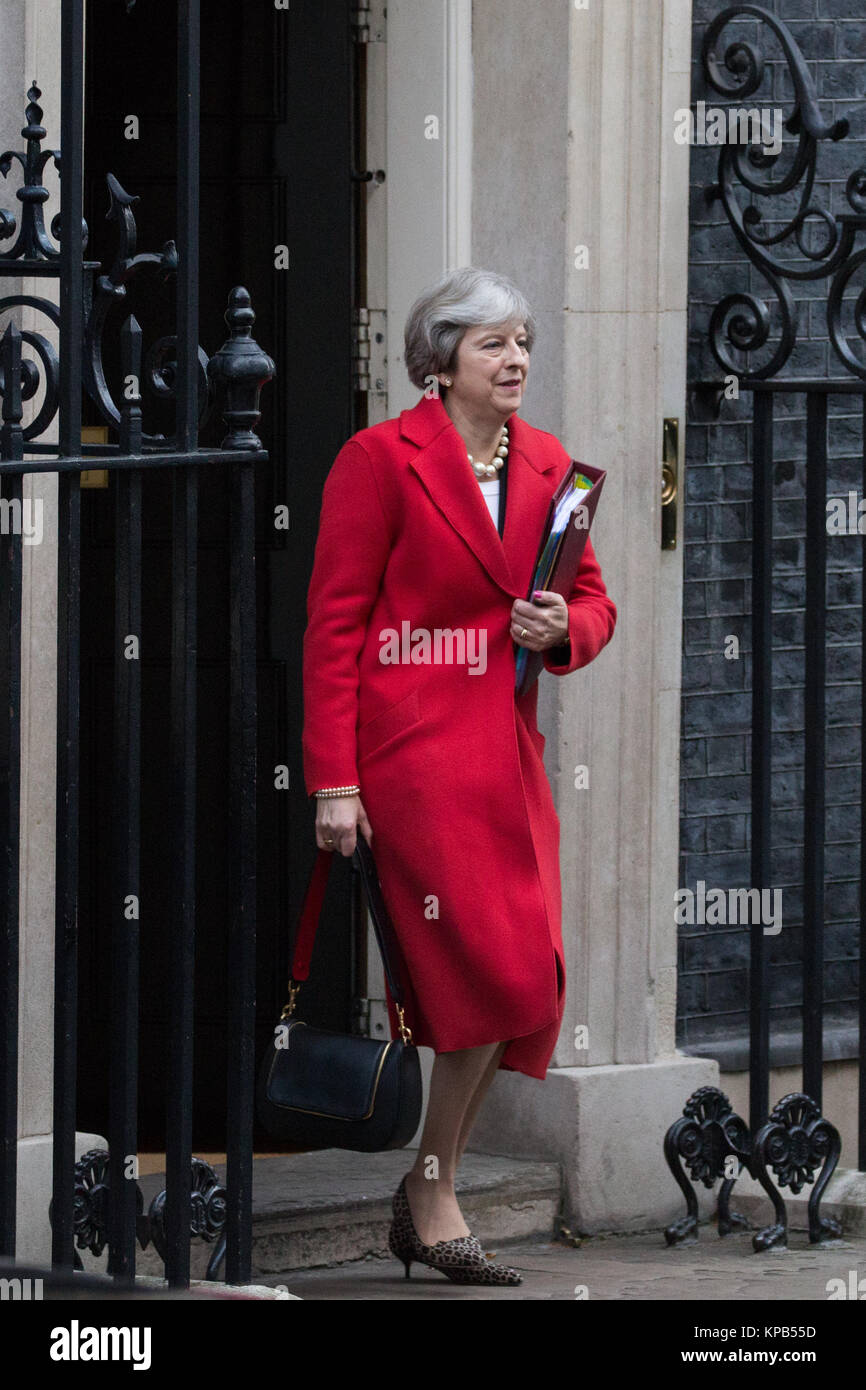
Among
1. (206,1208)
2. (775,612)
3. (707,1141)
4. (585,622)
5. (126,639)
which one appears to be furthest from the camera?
(775,612)

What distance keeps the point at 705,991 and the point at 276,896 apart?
1.11 meters

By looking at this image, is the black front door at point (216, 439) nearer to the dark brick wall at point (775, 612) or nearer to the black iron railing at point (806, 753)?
the dark brick wall at point (775, 612)

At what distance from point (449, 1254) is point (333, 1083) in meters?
0.53

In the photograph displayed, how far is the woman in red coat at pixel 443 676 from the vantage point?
4.38 metres

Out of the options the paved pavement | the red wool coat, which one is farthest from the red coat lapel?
the paved pavement

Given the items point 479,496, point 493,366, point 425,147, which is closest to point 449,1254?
point 479,496

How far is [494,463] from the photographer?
179 inches

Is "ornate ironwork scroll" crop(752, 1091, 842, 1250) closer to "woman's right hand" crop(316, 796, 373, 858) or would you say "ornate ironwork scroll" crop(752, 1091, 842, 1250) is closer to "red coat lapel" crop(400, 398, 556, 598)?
"woman's right hand" crop(316, 796, 373, 858)

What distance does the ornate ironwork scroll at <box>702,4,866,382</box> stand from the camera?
16.6 feet

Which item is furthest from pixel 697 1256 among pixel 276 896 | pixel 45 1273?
pixel 45 1273

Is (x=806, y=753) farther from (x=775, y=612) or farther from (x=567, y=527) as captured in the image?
(x=567, y=527)

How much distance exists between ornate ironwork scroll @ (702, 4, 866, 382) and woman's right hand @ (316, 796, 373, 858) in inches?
60.6

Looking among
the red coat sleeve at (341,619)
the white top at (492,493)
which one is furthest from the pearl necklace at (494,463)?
the red coat sleeve at (341,619)

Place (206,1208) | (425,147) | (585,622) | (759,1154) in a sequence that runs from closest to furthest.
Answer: (206,1208) → (585,622) → (759,1154) → (425,147)
